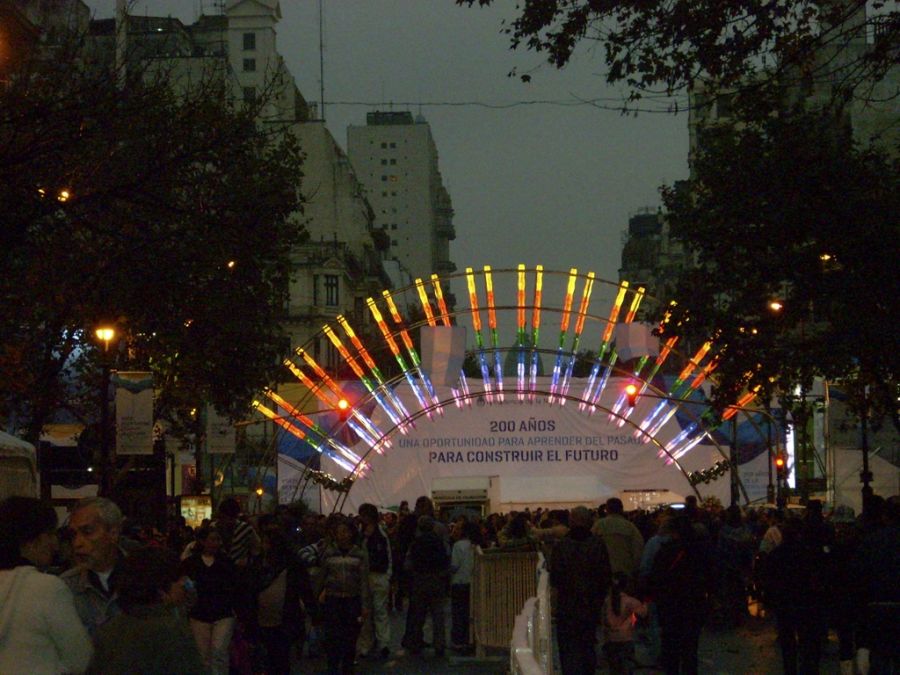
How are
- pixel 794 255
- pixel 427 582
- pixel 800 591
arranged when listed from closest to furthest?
pixel 800 591
pixel 427 582
pixel 794 255

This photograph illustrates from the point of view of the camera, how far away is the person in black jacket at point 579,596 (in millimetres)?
15320

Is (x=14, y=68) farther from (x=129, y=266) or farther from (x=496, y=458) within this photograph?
(x=496, y=458)

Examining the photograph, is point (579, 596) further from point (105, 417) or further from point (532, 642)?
Answer: point (105, 417)

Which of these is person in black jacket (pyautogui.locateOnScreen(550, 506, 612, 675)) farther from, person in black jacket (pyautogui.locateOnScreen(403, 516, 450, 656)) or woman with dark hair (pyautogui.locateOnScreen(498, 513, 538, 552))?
person in black jacket (pyautogui.locateOnScreen(403, 516, 450, 656))

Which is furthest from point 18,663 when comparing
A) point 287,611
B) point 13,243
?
point 13,243

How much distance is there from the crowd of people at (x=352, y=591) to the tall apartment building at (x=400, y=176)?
154 meters

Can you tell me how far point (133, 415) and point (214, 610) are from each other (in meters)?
14.1

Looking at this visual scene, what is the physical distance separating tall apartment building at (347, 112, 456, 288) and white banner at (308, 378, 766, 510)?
122989mm

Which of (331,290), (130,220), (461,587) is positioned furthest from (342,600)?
(331,290)

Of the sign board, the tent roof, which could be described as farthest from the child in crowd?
the sign board

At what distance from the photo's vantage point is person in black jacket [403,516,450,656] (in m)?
21.3

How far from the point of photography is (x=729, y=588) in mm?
25844

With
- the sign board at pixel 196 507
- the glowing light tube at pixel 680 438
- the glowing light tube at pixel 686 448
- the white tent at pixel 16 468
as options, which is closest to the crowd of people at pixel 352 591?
the white tent at pixel 16 468

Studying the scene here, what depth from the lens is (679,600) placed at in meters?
15.1
